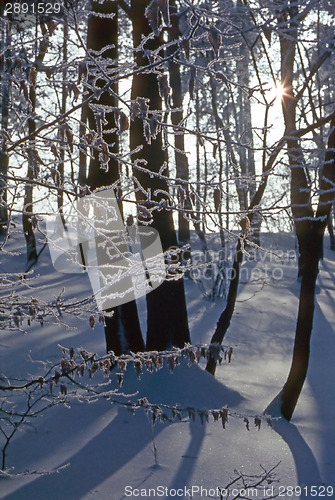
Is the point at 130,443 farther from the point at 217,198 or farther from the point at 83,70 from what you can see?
the point at 83,70

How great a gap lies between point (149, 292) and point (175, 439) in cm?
249

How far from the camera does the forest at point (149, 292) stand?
299 cm

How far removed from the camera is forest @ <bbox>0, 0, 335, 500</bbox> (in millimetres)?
2988

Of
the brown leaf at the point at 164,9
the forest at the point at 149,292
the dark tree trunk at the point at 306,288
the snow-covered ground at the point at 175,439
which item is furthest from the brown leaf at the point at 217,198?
the dark tree trunk at the point at 306,288

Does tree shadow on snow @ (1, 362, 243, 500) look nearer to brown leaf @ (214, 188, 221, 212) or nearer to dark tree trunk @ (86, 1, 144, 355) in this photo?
dark tree trunk @ (86, 1, 144, 355)

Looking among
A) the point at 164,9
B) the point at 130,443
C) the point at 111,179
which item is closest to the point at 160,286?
the point at 111,179

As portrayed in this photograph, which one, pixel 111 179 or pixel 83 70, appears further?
pixel 111 179

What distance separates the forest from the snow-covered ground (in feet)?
0.08

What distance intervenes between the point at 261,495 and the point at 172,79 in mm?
12454

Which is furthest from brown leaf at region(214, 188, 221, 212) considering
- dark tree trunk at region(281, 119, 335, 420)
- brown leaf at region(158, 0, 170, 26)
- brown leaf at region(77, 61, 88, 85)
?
dark tree trunk at region(281, 119, 335, 420)

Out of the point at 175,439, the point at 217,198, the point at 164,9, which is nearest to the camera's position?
the point at 164,9

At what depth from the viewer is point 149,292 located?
25.9 feet

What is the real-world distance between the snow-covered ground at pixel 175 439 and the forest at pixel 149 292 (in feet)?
0.08

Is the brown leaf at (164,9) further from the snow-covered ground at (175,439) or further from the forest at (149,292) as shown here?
the snow-covered ground at (175,439)
